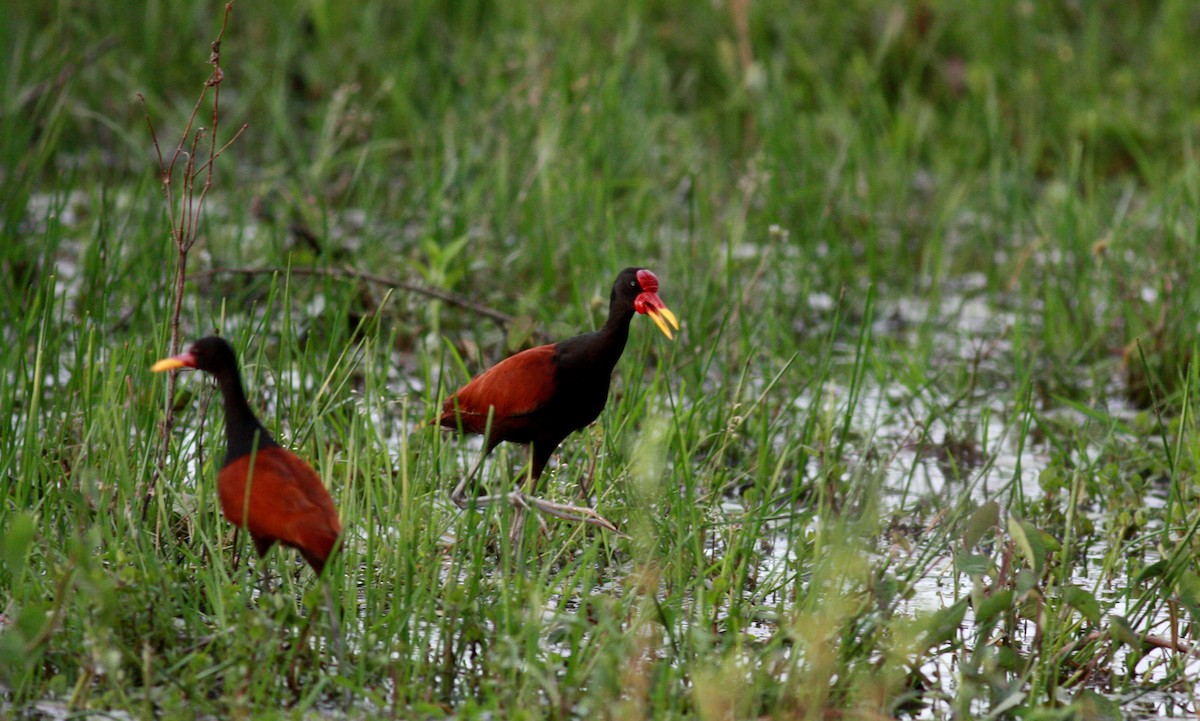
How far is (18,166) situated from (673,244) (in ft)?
7.83

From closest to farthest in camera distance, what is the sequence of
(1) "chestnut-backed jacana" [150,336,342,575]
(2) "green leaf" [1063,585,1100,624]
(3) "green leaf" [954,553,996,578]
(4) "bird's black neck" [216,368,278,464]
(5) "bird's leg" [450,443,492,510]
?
(1) "chestnut-backed jacana" [150,336,342,575] < (4) "bird's black neck" [216,368,278,464] < (2) "green leaf" [1063,585,1100,624] < (3) "green leaf" [954,553,996,578] < (5) "bird's leg" [450,443,492,510]

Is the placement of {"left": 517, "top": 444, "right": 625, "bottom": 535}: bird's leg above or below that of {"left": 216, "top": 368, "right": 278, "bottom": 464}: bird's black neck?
below

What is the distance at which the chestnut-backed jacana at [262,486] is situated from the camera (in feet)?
9.66

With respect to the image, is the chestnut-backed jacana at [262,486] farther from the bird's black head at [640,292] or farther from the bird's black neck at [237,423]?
the bird's black head at [640,292]

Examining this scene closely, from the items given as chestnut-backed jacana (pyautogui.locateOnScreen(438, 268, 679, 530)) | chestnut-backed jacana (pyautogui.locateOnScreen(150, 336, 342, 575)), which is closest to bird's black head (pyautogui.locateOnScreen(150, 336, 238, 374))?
chestnut-backed jacana (pyautogui.locateOnScreen(150, 336, 342, 575))

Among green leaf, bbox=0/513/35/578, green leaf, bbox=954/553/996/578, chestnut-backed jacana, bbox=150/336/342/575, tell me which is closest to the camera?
green leaf, bbox=0/513/35/578

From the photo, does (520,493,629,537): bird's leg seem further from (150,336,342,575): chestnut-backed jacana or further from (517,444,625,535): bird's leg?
(150,336,342,575): chestnut-backed jacana

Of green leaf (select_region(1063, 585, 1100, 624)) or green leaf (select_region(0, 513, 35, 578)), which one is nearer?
green leaf (select_region(0, 513, 35, 578))

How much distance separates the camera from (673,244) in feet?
18.6

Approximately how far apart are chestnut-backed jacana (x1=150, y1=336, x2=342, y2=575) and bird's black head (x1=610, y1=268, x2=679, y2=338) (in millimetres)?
970

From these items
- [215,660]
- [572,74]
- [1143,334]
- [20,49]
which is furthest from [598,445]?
[20,49]

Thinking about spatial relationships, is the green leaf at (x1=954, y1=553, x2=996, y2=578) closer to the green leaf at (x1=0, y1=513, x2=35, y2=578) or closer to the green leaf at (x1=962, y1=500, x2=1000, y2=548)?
the green leaf at (x1=962, y1=500, x2=1000, y2=548)

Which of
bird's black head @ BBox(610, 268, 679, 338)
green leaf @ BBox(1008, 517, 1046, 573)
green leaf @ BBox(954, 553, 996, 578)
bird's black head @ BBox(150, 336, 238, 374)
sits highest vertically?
bird's black head @ BBox(150, 336, 238, 374)

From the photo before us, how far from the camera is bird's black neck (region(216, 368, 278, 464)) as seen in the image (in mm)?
3057
